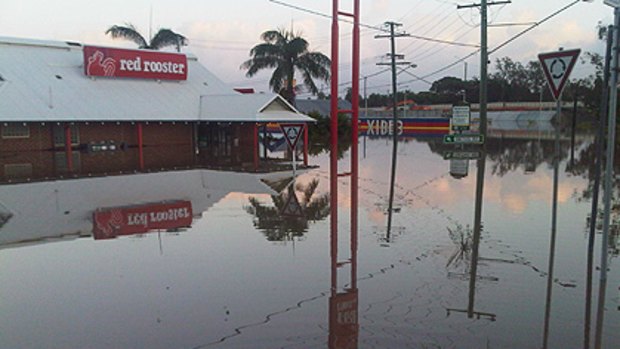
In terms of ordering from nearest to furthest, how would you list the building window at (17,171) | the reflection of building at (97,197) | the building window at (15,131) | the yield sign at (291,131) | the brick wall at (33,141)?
1. the reflection of building at (97,197)
2. the yield sign at (291,131)
3. the building window at (17,171)
4. the brick wall at (33,141)
5. the building window at (15,131)

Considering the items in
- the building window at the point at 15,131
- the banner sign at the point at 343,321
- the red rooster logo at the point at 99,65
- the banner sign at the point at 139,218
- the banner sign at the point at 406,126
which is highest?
the red rooster logo at the point at 99,65

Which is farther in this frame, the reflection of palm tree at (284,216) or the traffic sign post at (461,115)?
the traffic sign post at (461,115)

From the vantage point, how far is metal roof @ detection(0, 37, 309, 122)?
88.5ft

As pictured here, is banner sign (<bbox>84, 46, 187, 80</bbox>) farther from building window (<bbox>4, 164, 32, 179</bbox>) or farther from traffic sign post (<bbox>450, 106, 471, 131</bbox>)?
traffic sign post (<bbox>450, 106, 471, 131</bbox>)

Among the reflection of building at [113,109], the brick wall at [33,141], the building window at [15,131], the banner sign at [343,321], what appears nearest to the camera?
the banner sign at [343,321]

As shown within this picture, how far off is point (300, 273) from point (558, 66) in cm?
467

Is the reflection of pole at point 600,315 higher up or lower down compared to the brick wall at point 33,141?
lower down

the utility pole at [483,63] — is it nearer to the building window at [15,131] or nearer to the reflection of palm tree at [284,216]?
the reflection of palm tree at [284,216]

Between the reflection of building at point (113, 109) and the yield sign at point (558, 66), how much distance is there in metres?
16.6

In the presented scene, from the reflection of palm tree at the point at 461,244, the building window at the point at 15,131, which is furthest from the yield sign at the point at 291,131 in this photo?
the building window at the point at 15,131

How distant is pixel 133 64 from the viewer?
32719mm

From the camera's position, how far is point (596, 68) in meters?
74.1

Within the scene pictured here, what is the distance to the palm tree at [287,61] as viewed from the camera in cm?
4725

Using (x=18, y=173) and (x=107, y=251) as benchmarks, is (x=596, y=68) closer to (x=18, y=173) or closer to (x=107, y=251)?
(x=18, y=173)
